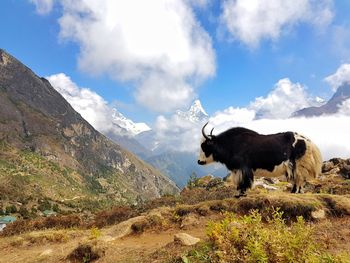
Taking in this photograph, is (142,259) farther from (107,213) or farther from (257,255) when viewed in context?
(107,213)

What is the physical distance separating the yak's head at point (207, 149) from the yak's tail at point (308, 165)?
12.4 feet

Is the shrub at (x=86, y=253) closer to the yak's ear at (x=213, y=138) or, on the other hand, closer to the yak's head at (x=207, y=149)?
the yak's head at (x=207, y=149)

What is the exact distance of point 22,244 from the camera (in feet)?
54.5

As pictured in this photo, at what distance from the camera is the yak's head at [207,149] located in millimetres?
18891

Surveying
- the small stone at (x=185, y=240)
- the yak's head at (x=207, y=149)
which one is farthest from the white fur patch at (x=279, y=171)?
the small stone at (x=185, y=240)

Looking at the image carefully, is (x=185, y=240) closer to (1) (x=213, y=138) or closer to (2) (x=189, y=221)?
(2) (x=189, y=221)

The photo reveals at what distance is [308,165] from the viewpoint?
1745 centimetres

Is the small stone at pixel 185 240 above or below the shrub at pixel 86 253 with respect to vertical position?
above

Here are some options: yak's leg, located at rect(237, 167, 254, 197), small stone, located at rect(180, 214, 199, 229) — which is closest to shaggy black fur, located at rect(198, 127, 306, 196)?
yak's leg, located at rect(237, 167, 254, 197)

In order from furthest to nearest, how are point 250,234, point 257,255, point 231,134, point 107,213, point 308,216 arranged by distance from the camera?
point 107,213 < point 231,134 < point 308,216 < point 250,234 < point 257,255

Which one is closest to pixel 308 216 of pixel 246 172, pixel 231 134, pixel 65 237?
pixel 246 172

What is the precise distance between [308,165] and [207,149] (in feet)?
14.5

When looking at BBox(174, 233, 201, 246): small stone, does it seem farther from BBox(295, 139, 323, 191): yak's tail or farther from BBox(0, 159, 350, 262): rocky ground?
BBox(295, 139, 323, 191): yak's tail

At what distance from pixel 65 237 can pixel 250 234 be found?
10348 mm
